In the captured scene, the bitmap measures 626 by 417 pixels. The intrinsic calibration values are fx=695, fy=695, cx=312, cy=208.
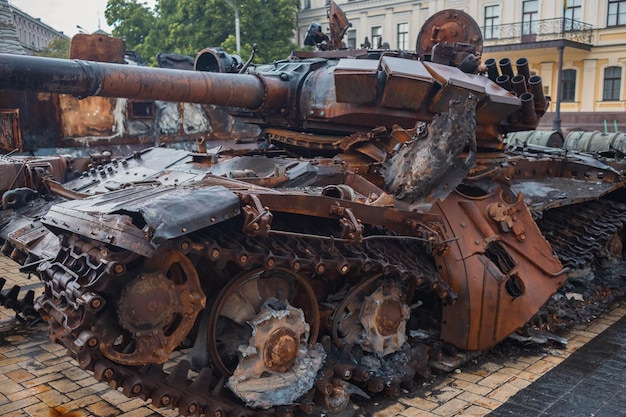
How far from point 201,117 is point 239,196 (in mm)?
12786

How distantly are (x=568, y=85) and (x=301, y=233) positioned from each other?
2835cm

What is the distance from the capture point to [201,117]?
16781mm

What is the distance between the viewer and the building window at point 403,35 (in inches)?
1312

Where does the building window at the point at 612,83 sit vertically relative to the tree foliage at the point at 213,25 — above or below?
below

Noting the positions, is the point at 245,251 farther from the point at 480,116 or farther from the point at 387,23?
the point at 387,23

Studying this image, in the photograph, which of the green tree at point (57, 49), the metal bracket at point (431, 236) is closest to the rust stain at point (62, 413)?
the metal bracket at point (431, 236)

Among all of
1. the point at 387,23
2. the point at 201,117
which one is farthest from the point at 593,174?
the point at 387,23

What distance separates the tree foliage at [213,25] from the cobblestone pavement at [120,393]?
Result: 75.3 ft

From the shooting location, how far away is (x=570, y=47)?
2819cm

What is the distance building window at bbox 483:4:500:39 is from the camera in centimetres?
3030

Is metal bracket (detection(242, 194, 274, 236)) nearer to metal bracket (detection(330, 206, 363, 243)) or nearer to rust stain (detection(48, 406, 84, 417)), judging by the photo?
metal bracket (detection(330, 206, 363, 243))

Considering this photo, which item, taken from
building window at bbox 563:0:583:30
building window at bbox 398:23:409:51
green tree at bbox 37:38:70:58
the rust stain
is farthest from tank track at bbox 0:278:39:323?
building window at bbox 398:23:409:51

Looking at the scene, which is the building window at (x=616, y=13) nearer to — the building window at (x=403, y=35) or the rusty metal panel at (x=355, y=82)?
the building window at (x=403, y=35)

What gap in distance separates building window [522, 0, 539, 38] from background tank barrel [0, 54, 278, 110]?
25.0 metres
